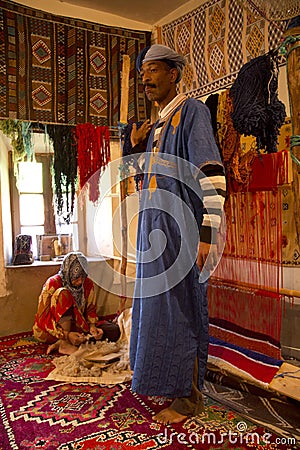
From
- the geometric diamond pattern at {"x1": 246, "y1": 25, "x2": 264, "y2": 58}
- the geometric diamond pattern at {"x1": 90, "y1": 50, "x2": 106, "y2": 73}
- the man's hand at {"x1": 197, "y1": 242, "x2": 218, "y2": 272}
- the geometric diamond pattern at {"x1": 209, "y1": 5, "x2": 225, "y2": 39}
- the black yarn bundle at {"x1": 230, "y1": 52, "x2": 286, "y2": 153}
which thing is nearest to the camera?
the man's hand at {"x1": 197, "y1": 242, "x2": 218, "y2": 272}

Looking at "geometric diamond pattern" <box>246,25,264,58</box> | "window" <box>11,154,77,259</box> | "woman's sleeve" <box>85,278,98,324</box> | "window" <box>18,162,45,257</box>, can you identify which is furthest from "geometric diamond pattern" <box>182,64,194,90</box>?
"woman's sleeve" <box>85,278,98,324</box>

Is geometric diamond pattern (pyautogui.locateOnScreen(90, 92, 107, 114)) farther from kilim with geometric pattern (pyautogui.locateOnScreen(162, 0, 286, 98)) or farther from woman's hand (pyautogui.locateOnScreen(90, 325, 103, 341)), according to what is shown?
woman's hand (pyautogui.locateOnScreen(90, 325, 103, 341))

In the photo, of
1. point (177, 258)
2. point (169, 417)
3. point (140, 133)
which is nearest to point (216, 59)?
point (140, 133)

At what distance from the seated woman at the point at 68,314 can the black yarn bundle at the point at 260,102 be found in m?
1.78

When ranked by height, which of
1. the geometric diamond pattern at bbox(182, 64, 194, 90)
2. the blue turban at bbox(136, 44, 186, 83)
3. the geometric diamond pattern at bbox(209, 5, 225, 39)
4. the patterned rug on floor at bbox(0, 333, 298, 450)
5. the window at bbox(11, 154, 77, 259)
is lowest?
the patterned rug on floor at bbox(0, 333, 298, 450)

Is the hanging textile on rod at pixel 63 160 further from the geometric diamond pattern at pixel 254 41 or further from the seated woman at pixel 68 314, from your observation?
the geometric diamond pattern at pixel 254 41

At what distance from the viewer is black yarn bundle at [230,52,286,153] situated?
181 centimetres

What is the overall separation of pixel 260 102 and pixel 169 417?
1506 mm

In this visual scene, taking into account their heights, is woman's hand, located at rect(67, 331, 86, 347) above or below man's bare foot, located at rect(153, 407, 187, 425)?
above

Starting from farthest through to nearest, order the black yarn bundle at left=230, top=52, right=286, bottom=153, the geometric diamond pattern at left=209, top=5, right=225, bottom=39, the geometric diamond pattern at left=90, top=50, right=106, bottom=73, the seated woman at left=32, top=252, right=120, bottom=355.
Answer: the geometric diamond pattern at left=90, top=50, right=106, bottom=73, the seated woman at left=32, top=252, right=120, bottom=355, the geometric diamond pattern at left=209, top=5, right=225, bottom=39, the black yarn bundle at left=230, top=52, right=286, bottom=153

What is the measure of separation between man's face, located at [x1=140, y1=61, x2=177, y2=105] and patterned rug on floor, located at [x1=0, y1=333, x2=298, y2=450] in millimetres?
1531

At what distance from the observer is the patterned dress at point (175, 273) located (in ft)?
5.76

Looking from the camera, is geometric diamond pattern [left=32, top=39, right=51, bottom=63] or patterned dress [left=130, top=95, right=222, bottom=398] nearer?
patterned dress [left=130, top=95, right=222, bottom=398]

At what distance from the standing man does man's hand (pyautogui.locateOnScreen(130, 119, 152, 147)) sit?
32cm
